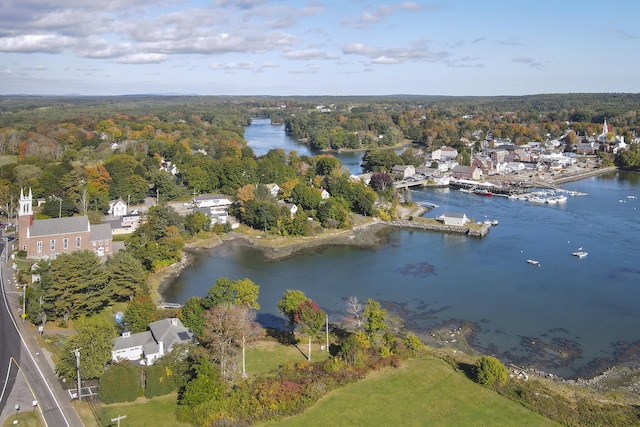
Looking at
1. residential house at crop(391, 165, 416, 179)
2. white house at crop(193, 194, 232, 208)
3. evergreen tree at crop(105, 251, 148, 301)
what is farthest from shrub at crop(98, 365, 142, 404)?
residential house at crop(391, 165, 416, 179)

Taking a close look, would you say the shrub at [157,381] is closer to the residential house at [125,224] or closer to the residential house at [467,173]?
the residential house at [125,224]

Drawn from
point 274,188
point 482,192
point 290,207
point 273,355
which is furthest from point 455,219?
point 273,355

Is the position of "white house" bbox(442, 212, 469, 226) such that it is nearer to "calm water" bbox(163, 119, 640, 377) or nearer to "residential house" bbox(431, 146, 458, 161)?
"calm water" bbox(163, 119, 640, 377)

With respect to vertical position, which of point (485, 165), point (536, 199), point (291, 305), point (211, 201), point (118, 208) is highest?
point (485, 165)

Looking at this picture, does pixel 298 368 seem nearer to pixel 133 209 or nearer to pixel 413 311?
pixel 413 311

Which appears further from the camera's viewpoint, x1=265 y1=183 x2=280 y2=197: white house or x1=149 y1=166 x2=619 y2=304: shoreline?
x1=265 y1=183 x2=280 y2=197: white house

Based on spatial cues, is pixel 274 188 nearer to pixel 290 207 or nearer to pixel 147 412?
pixel 290 207
